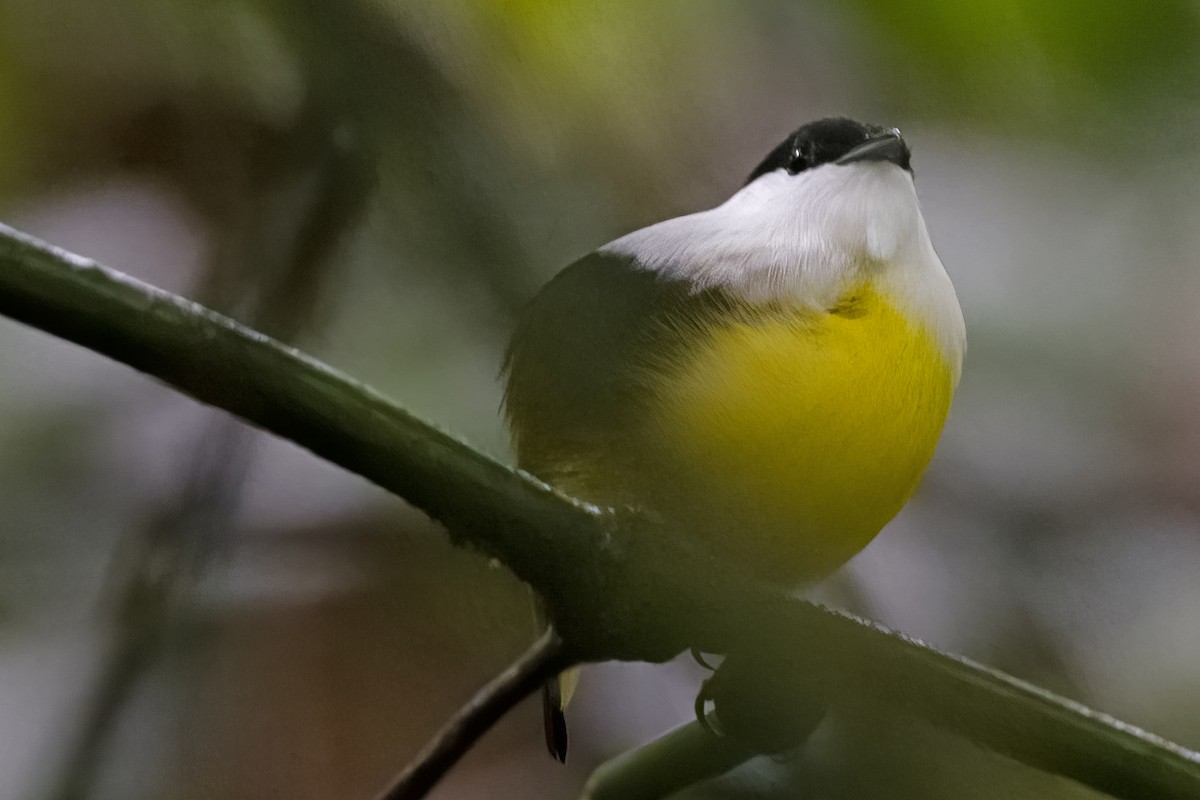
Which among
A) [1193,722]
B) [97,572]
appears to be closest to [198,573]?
[97,572]

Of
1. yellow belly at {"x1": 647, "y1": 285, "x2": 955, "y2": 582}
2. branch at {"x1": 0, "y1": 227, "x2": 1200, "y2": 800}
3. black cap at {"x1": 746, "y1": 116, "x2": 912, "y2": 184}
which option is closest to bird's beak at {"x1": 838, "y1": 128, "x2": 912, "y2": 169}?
black cap at {"x1": 746, "y1": 116, "x2": 912, "y2": 184}

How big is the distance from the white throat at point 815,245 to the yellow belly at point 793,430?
0.07 ft

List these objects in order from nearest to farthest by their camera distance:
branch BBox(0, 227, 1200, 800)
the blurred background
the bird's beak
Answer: branch BBox(0, 227, 1200, 800)
the blurred background
the bird's beak

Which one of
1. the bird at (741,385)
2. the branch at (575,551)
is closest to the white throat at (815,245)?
the bird at (741,385)

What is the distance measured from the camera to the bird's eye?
66 cm

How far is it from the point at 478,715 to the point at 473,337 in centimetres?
20

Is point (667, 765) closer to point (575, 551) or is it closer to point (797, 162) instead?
point (575, 551)

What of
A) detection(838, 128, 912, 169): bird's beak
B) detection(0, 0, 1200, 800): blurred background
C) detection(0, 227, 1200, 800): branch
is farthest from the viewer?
detection(838, 128, 912, 169): bird's beak

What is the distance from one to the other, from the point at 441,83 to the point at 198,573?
0.98 ft

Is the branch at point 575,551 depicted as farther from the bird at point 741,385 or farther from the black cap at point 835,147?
the black cap at point 835,147

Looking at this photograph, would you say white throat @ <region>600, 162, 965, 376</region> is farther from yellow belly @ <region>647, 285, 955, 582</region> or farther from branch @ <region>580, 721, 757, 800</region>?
branch @ <region>580, 721, 757, 800</region>

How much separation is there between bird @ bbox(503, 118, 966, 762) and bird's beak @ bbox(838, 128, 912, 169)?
62 mm

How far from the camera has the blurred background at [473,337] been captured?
0.51m

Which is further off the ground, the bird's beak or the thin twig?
the bird's beak
